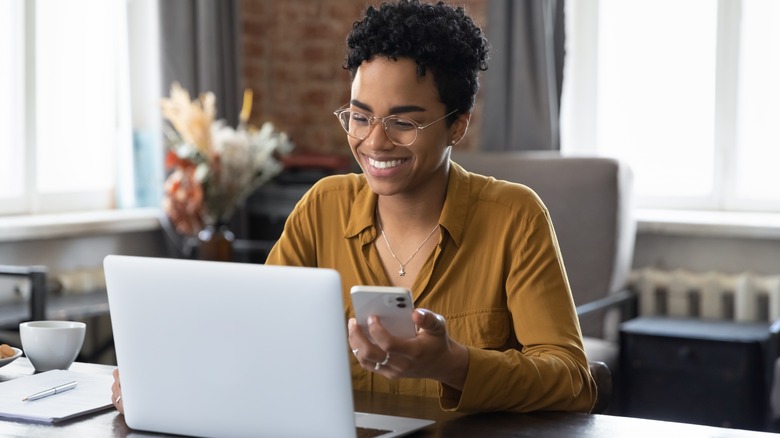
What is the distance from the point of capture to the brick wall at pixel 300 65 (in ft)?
16.1

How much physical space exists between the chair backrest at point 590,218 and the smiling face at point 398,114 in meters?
1.89

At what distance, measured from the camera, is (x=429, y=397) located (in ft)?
5.84

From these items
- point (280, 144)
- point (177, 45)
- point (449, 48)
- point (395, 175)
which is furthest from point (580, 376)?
point (177, 45)

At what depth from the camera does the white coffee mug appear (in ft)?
6.32

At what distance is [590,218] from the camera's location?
378 centimetres

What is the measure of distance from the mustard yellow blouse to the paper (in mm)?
441

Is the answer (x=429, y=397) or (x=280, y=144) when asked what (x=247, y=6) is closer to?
(x=280, y=144)

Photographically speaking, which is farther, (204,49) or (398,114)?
(204,49)

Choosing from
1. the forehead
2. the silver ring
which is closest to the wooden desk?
the silver ring

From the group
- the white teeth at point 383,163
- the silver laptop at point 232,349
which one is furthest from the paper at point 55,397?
the white teeth at point 383,163

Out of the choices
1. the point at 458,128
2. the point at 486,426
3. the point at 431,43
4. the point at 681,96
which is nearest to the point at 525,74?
the point at 681,96

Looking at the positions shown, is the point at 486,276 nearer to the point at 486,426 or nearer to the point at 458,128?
the point at 458,128

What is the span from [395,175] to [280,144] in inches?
97.8

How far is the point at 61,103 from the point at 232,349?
3.10 metres
